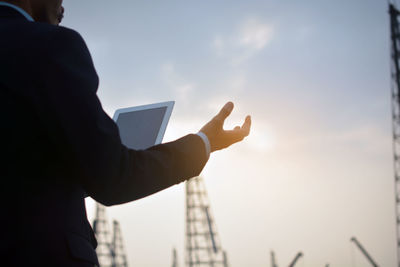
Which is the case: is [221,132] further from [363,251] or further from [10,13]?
[363,251]

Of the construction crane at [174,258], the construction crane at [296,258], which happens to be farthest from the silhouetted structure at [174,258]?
the construction crane at [296,258]

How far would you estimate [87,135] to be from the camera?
993 mm

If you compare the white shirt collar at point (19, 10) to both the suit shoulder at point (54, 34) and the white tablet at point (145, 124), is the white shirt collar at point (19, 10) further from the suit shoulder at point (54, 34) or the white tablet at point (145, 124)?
the white tablet at point (145, 124)

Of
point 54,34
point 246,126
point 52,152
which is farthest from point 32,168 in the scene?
point 246,126

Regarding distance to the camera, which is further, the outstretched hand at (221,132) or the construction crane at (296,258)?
the construction crane at (296,258)

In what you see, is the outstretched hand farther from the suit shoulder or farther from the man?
the suit shoulder

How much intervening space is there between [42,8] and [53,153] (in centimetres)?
49

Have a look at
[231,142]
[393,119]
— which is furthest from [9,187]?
[393,119]

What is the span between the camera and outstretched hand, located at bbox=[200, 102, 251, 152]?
133cm

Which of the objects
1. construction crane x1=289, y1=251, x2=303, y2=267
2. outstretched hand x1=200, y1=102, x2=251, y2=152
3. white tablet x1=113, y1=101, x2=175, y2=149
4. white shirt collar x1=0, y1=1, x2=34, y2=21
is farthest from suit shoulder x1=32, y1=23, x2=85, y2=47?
construction crane x1=289, y1=251, x2=303, y2=267

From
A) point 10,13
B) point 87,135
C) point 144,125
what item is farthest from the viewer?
point 144,125

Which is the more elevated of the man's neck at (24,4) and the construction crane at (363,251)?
the construction crane at (363,251)

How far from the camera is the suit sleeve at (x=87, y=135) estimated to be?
988 millimetres

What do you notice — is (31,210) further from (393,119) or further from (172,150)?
(393,119)
